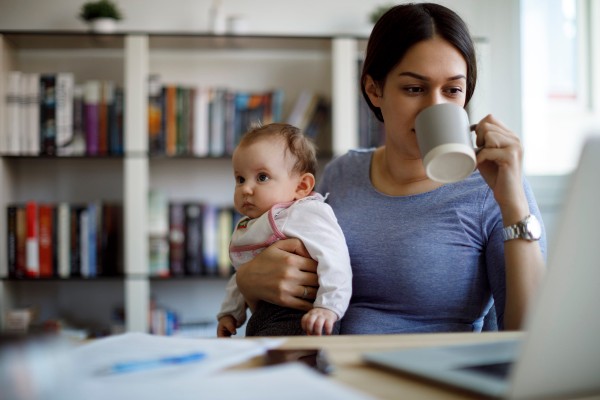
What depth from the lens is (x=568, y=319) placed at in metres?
0.55

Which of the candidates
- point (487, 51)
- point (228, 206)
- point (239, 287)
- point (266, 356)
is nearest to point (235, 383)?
point (266, 356)

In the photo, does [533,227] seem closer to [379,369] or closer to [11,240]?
[379,369]

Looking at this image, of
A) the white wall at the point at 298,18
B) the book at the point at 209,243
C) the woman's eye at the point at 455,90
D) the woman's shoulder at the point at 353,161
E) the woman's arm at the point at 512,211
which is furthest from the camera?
the white wall at the point at 298,18

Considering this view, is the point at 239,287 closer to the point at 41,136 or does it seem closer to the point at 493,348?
the point at 493,348

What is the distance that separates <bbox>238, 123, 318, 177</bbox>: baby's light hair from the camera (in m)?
1.50

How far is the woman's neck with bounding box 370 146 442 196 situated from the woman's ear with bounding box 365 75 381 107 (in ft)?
0.39

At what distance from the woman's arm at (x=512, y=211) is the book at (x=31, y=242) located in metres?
2.48

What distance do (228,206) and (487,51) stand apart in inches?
61.9

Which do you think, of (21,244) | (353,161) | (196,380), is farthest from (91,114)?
(196,380)

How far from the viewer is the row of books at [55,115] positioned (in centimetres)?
318

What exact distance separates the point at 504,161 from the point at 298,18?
248 centimetres

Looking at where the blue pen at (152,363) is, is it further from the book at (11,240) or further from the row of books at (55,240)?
the book at (11,240)

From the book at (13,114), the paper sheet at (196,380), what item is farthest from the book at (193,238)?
the paper sheet at (196,380)

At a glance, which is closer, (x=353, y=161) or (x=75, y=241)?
(x=353, y=161)
